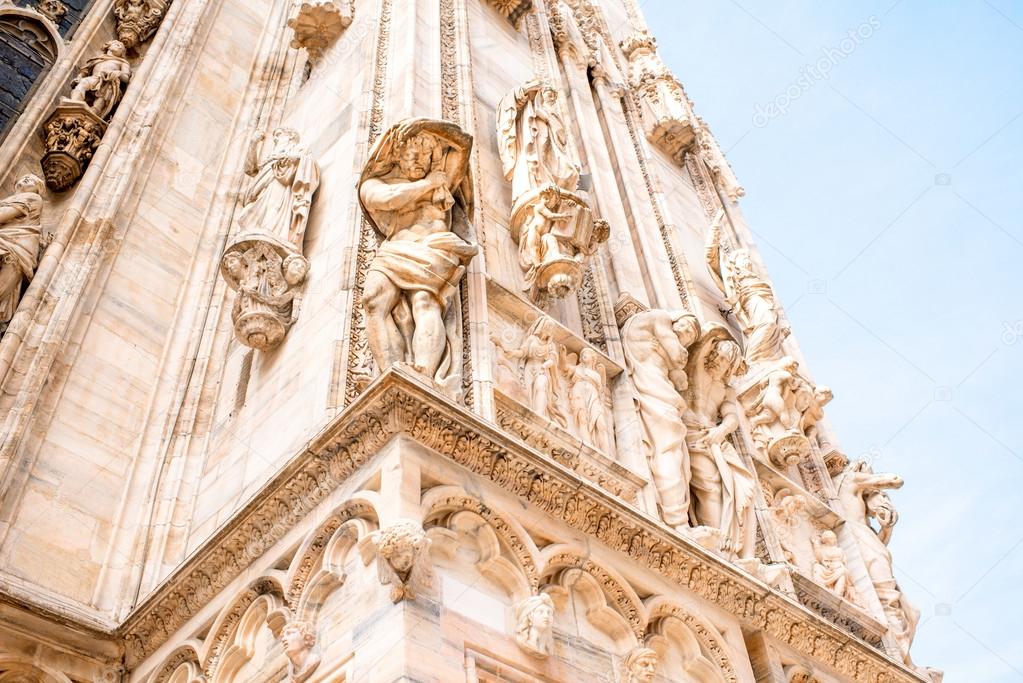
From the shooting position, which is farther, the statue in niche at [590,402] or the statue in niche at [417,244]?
the statue in niche at [590,402]

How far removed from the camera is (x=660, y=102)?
15898 mm

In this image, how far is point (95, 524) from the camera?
7785 mm

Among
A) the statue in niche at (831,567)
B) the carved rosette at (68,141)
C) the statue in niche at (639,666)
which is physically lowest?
the statue in niche at (639,666)

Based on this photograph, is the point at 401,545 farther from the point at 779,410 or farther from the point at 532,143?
the point at 779,410

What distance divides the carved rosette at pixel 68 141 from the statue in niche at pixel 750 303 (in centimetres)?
633

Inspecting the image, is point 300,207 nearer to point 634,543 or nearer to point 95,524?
point 95,524

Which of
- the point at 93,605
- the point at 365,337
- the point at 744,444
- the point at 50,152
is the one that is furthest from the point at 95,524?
the point at 744,444

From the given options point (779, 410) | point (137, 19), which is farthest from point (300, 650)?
point (137, 19)

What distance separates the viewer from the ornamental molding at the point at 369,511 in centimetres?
603

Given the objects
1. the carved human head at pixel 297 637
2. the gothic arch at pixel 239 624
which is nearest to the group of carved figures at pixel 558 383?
the gothic arch at pixel 239 624

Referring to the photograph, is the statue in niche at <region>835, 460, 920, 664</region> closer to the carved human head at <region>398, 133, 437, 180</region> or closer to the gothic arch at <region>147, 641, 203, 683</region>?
the carved human head at <region>398, 133, 437, 180</region>

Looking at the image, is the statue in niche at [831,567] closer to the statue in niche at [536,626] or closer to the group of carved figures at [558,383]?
the group of carved figures at [558,383]

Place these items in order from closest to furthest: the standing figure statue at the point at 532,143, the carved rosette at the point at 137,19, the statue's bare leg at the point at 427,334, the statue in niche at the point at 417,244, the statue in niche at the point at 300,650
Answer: the statue in niche at the point at 300,650, the statue's bare leg at the point at 427,334, the statue in niche at the point at 417,244, the standing figure statue at the point at 532,143, the carved rosette at the point at 137,19

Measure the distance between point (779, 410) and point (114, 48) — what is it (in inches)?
300
